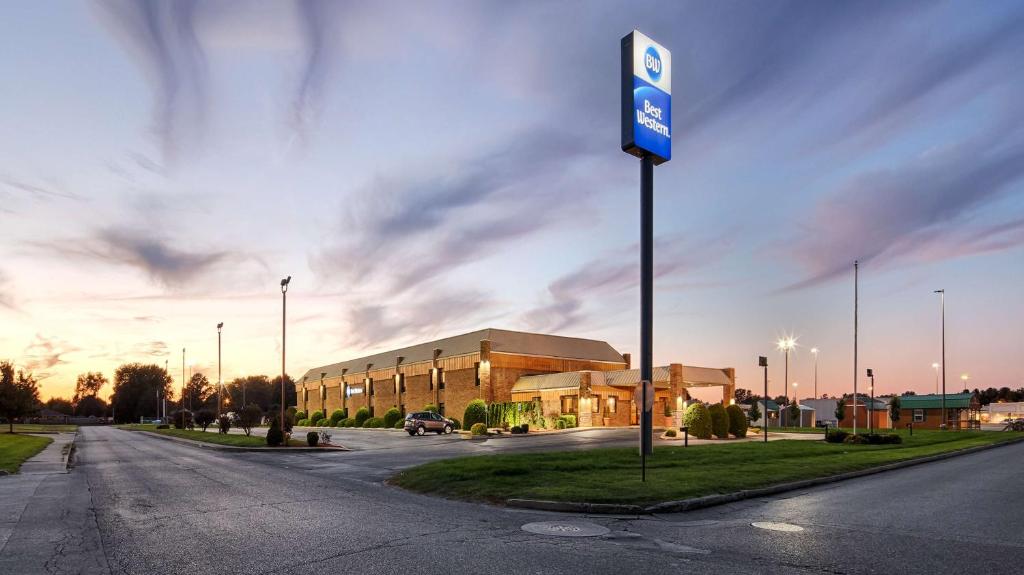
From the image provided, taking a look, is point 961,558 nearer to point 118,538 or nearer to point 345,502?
point 345,502

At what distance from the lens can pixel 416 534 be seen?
33.1 feet

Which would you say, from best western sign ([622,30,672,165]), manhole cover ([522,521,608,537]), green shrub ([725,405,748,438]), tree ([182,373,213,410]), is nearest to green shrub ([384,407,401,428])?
green shrub ([725,405,748,438])

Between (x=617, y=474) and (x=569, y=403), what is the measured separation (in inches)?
1400

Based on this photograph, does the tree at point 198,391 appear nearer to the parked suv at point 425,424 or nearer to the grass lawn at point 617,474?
the parked suv at point 425,424

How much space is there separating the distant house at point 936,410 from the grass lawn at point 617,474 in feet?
Answer: 208

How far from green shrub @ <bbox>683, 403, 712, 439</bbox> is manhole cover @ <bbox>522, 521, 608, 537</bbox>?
1180 inches

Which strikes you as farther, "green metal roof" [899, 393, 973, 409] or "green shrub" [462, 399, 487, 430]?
"green metal roof" [899, 393, 973, 409]

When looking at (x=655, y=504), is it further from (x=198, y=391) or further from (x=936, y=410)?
(x=198, y=391)

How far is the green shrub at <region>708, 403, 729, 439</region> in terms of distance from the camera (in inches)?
1585

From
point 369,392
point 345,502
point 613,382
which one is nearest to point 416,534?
point 345,502

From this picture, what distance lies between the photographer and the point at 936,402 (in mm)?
78625

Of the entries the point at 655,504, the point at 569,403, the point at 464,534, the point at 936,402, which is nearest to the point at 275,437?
the point at 569,403

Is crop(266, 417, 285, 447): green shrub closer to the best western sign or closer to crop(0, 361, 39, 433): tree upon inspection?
the best western sign

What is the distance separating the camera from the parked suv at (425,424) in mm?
49031
